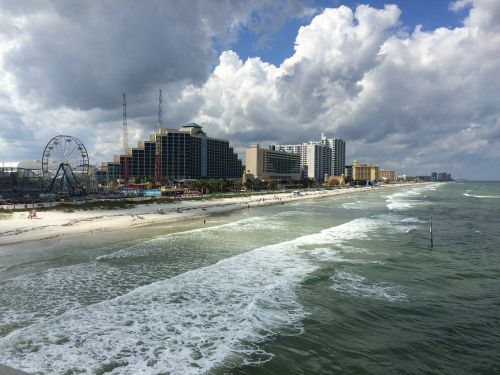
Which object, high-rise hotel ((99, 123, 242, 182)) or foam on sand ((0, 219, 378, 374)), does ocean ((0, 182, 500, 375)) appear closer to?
foam on sand ((0, 219, 378, 374))

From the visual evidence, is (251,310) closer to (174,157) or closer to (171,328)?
Result: (171,328)

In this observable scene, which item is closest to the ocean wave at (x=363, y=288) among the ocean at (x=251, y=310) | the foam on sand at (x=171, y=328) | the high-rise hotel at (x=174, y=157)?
the ocean at (x=251, y=310)

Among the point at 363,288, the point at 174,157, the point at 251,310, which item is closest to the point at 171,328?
the point at 251,310

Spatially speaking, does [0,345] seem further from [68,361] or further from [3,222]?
[3,222]

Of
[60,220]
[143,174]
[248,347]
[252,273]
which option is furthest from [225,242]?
[143,174]

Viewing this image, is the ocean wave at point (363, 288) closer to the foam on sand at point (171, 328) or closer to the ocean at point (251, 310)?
the ocean at point (251, 310)

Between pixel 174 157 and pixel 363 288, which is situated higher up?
pixel 174 157
